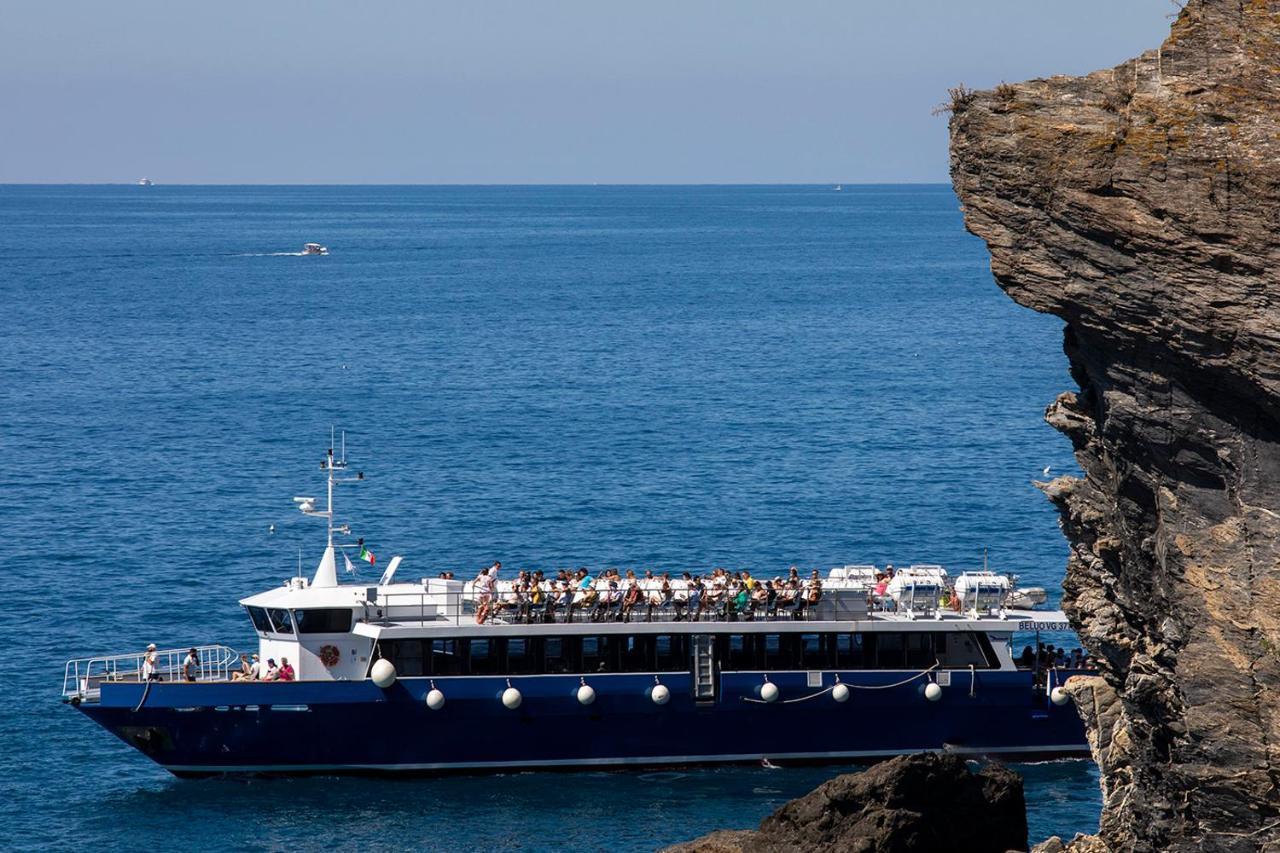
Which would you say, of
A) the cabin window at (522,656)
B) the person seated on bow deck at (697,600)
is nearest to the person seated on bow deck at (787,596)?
the person seated on bow deck at (697,600)

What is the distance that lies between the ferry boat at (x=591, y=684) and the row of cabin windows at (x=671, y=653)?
52 mm

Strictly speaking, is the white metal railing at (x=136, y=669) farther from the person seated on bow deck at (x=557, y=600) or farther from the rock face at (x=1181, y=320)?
the rock face at (x=1181, y=320)

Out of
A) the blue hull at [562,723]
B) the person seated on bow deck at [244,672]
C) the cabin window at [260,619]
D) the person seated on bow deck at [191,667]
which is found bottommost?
the blue hull at [562,723]

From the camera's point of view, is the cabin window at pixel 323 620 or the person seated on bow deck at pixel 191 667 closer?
the person seated on bow deck at pixel 191 667

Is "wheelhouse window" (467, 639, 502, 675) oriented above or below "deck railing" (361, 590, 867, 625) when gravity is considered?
below

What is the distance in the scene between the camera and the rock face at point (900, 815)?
106ft

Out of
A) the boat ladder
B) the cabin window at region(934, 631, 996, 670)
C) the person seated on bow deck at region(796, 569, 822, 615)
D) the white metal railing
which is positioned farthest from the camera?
the cabin window at region(934, 631, 996, 670)

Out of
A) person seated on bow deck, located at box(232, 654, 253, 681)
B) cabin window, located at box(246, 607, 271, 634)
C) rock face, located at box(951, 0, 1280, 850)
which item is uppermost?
rock face, located at box(951, 0, 1280, 850)

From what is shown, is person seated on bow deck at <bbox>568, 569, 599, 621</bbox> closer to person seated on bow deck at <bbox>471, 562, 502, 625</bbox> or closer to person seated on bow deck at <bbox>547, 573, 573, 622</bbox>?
person seated on bow deck at <bbox>547, 573, 573, 622</bbox>

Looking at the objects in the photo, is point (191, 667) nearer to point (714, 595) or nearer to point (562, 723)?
point (562, 723)

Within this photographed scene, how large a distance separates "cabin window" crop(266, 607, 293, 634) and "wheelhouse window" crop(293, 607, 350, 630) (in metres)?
0.25

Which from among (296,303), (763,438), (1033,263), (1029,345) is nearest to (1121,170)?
(1033,263)

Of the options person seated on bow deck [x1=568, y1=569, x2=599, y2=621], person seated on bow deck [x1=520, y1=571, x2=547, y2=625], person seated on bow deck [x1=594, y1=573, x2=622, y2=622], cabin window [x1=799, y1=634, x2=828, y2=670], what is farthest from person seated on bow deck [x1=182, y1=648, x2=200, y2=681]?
cabin window [x1=799, y1=634, x2=828, y2=670]

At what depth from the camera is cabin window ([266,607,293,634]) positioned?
46750 millimetres
